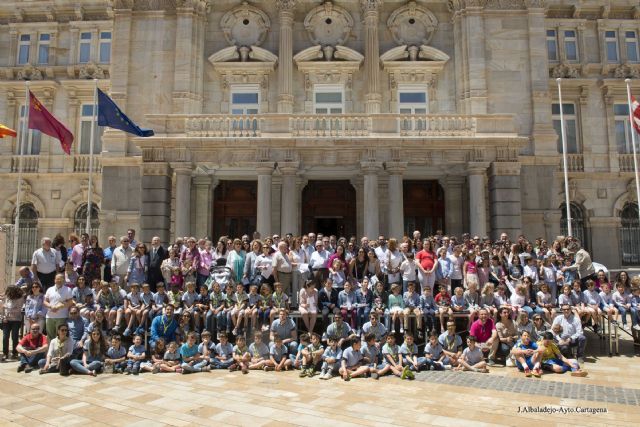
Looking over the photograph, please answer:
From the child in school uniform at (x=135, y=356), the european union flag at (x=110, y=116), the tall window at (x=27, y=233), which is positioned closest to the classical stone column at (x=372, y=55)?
the european union flag at (x=110, y=116)

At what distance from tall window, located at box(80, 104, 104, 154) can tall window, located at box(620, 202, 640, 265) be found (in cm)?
2639

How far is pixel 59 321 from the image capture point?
1143cm

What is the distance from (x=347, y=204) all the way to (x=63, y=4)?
18267 millimetres

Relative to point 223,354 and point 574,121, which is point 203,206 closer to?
point 223,354

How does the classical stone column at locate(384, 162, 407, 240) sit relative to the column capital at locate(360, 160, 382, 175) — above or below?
below

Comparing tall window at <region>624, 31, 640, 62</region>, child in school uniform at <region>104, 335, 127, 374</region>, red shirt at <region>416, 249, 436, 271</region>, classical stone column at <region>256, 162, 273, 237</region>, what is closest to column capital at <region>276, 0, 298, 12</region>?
classical stone column at <region>256, 162, 273, 237</region>

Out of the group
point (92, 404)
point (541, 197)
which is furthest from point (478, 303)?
point (541, 197)

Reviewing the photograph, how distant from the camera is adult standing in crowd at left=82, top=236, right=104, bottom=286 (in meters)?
12.7

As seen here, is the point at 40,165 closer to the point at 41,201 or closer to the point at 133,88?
the point at 41,201

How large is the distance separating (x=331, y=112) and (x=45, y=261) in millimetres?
14567

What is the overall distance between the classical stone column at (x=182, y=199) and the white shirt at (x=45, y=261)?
6763mm

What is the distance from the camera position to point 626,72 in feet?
81.6

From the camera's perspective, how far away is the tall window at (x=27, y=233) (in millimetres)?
24719

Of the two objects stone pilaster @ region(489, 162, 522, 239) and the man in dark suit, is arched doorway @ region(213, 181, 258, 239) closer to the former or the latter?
the man in dark suit
